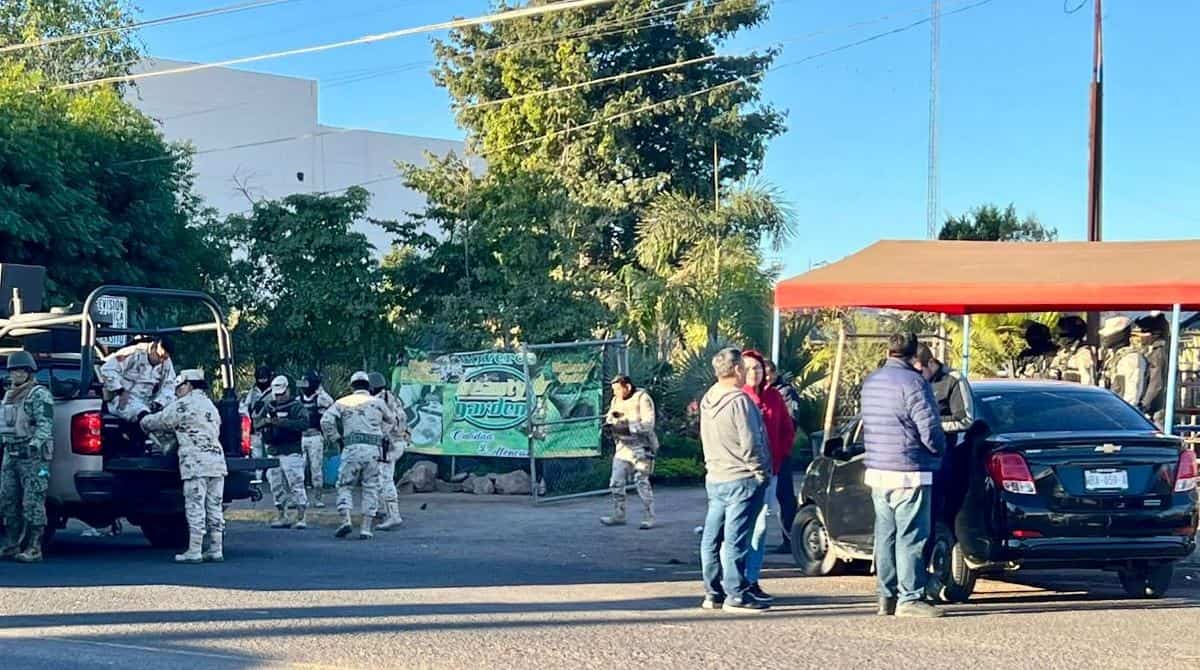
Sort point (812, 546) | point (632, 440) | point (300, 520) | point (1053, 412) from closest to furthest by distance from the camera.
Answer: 1. point (1053, 412)
2. point (812, 546)
3. point (632, 440)
4. point (300, 520)

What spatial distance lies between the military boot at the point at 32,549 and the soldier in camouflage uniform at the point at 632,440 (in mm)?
5882

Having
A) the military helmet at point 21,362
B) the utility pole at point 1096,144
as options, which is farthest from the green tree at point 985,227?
the military helmet at point 21,362

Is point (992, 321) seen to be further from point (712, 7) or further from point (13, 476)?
point (712, 7)

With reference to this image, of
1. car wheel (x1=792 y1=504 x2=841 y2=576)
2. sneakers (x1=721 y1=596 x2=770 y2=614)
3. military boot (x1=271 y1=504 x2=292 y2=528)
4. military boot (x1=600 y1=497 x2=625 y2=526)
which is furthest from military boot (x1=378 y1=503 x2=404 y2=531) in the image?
sneakers (x1=721 y1=596 x2=770 y2=614)

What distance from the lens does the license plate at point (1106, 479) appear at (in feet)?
32.6

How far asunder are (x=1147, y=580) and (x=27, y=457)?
8696mm

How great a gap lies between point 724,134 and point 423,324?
1617 centimetres

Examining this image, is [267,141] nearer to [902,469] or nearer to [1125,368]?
[1125,368]

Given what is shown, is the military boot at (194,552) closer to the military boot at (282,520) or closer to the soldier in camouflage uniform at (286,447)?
the soldier in camouflage uniform at (286,447)

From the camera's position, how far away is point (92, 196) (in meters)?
23.7

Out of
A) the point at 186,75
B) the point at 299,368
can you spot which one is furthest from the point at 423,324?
the point at 186,75

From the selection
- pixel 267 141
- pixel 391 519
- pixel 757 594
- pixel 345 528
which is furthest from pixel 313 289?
pixel 267 141

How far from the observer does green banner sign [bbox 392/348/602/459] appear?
19.0 m

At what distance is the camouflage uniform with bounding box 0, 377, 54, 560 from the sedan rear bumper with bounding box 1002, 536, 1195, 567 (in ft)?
24.8
